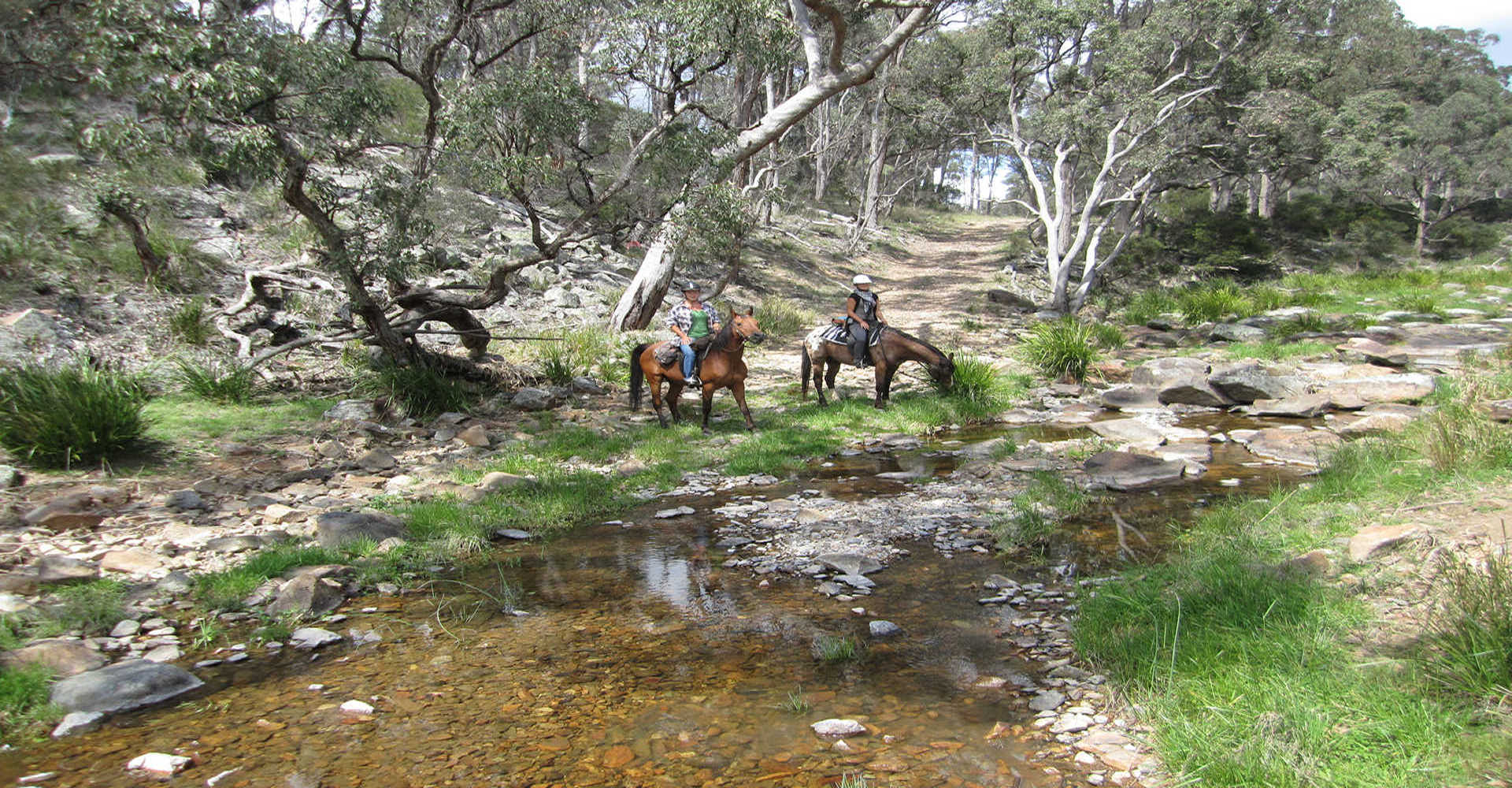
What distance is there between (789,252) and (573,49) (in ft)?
66.1

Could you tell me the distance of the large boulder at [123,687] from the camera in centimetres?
415

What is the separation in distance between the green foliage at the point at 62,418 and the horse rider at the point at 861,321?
371 inches

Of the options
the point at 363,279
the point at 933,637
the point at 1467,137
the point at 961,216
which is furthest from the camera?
the point at 961,216

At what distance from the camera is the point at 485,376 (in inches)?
506

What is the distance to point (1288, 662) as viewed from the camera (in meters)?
3.90

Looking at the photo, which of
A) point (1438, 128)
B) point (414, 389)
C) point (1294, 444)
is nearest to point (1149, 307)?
point (1294, 444)

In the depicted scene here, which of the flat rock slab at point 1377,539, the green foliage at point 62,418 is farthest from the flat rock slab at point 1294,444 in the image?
the green foliage at point 62,418

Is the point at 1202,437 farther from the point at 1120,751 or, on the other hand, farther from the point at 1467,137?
the point at 1467,137

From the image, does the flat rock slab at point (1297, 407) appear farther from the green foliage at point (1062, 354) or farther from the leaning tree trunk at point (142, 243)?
the leaning tree trunk at point (142, 243)

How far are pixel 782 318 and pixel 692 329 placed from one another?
911 cm

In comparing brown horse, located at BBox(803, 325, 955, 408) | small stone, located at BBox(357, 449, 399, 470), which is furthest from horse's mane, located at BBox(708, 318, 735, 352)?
small stone, located at BBox(357, 449, 399, 470)

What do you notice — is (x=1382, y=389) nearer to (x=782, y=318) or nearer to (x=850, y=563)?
(x=850, y=563)

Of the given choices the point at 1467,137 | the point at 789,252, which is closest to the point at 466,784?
the point at 789,252

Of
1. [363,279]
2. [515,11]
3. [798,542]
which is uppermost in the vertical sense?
[515,11]
